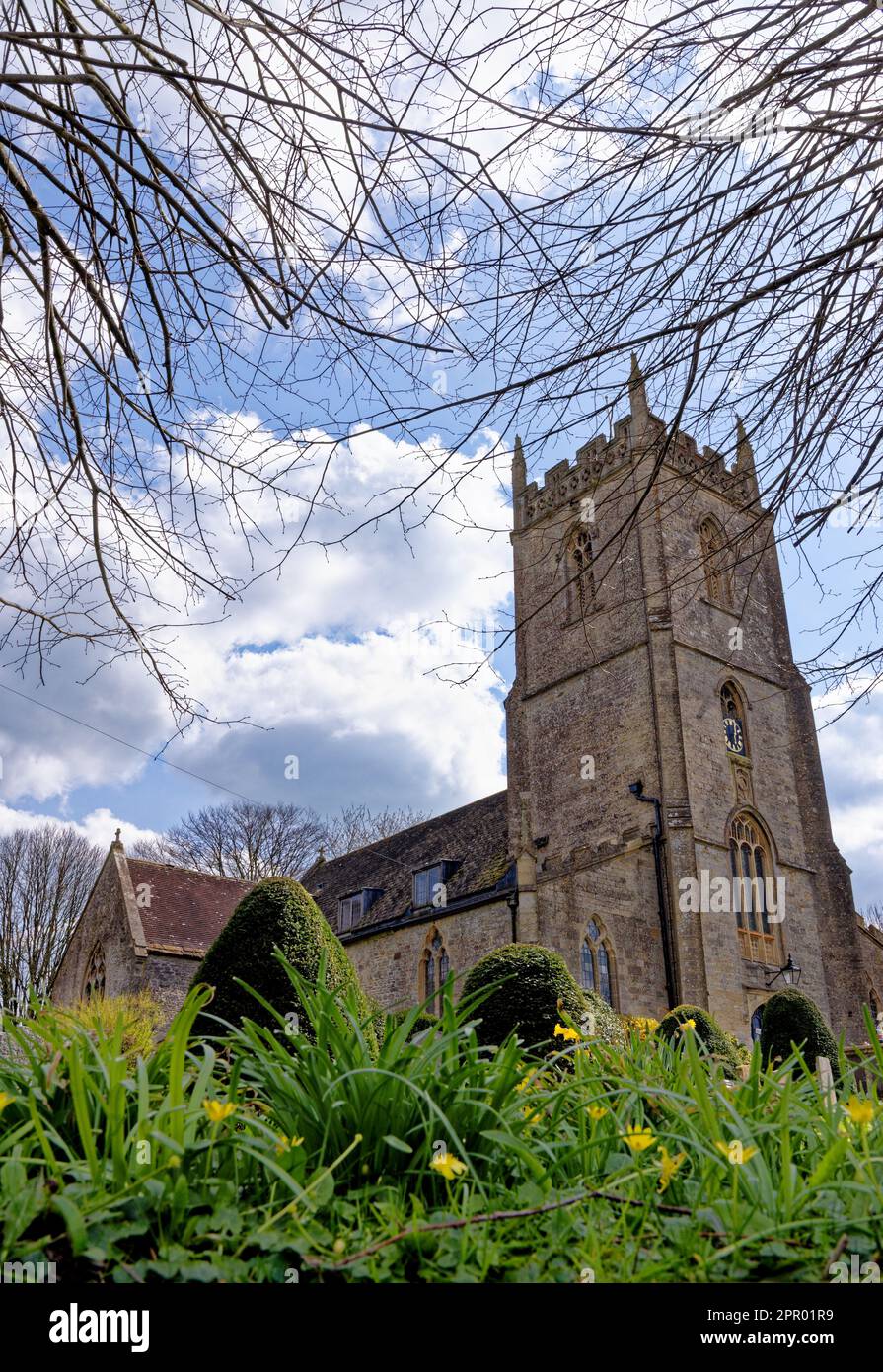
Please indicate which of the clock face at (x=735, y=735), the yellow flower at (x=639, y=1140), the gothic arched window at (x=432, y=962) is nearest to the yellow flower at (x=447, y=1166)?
the yellow flower at (x=639, y=1140)

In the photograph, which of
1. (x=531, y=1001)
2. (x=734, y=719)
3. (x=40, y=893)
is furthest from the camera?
(x=40, y=893)

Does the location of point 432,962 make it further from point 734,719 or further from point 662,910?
point 734,719

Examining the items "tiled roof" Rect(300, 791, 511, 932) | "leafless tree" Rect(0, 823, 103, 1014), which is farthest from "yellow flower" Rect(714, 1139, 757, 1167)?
"leafless tree" Rect(0, 823, 103, 1014)

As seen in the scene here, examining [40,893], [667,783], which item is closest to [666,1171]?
[667,783]

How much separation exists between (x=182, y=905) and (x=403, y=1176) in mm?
25672

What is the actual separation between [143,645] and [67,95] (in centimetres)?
261

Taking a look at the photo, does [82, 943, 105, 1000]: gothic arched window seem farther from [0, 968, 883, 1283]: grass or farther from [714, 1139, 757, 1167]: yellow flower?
[714, 1139, 757, 1167]: yellow flower

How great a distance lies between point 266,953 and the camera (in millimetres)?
6340

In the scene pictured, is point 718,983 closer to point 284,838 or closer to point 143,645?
point 143,645

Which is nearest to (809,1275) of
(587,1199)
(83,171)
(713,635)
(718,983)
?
(587,1199)

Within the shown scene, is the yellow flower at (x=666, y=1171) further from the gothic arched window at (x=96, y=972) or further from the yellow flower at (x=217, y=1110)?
the gothic arched window at (x=96, y=972)

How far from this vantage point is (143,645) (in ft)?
16.2

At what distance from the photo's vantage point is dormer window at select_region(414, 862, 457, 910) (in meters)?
25.4
